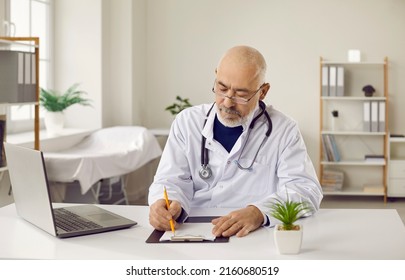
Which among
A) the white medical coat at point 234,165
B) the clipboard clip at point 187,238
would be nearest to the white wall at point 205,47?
the white medical coat at point 234,165

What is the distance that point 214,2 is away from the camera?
6.35m

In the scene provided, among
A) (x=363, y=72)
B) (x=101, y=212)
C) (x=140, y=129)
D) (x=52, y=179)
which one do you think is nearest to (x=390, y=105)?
(x=363, y=72)

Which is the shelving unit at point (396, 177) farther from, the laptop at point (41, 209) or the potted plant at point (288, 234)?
the potted plant at point (288, 234)

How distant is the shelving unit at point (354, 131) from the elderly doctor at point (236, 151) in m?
3.86

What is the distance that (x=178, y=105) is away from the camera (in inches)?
242

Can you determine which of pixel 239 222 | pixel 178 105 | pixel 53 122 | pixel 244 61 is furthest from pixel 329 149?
pixel 239 222

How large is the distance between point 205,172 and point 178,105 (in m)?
3.84

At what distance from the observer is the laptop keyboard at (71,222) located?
1.92 meters

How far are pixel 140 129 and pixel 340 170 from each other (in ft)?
7.14

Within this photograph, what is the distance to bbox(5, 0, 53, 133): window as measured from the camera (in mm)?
4922

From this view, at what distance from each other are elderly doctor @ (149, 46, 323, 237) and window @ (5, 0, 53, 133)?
2.64 m

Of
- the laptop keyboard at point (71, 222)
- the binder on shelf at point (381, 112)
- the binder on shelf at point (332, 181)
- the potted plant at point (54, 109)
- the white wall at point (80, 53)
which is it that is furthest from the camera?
the binder on shelf at point (332, 181)

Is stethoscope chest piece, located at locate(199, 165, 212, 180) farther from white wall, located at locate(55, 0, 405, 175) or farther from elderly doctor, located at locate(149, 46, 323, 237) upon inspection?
white wall, located at locate(55, 0, 405, 175)
